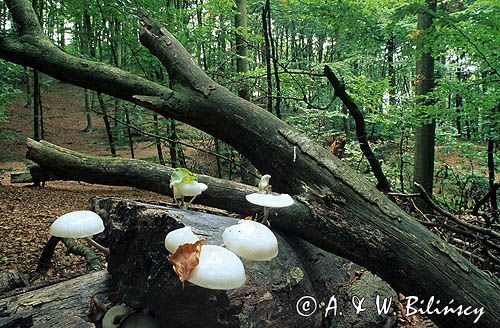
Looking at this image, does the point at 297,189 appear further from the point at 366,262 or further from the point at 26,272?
the point at 26,272

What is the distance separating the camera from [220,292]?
1.70 meters

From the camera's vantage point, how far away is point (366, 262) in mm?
2059

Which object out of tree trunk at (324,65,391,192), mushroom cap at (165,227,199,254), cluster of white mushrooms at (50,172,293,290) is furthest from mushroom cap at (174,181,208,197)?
tree trunk at (324,65,391,192)

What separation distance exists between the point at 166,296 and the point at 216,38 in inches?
334

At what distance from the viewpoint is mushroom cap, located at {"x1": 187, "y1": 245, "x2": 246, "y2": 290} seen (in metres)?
1.31

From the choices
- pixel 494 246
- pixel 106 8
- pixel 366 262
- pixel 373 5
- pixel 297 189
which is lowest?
pixel 494 246

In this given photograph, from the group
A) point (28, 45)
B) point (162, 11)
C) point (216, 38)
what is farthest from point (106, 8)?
point (28, 45)

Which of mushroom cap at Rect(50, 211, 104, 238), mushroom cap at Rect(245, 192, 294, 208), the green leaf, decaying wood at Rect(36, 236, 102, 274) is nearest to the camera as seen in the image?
mushroom cap at Rect(245, 192, 294, 208)

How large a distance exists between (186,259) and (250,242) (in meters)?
0.29

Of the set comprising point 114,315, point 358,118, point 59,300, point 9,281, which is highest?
point 358,118

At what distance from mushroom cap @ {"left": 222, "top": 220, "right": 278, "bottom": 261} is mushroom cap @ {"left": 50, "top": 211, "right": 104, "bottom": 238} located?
90cm

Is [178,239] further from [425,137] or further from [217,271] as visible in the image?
[425,137]

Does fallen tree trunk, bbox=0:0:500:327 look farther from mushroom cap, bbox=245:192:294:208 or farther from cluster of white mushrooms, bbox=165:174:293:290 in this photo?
cluster of white mushrooms, bbox=165:174:293:290

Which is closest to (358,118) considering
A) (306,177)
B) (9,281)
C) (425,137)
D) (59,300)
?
(306,177)
